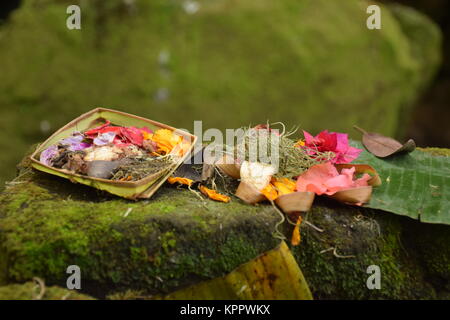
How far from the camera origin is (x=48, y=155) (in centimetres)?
176

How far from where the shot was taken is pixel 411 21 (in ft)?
16.8

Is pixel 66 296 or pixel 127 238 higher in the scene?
pixel 127 238

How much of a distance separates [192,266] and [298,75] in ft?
9.29

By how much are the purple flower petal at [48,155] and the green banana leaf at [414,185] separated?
4.01ft

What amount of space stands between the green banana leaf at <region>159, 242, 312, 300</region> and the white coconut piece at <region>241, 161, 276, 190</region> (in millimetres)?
242

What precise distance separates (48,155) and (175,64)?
222cm

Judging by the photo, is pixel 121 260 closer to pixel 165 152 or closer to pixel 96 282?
pixel 96 282

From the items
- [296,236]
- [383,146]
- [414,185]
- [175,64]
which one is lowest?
[296,236]

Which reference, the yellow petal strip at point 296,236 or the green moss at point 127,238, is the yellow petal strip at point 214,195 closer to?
the green moss at point 127,238

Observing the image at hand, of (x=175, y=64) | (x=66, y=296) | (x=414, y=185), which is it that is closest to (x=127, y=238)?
(x=66, y=296)

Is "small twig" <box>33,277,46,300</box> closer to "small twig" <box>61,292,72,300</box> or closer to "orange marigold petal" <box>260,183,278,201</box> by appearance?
"small twig" <box>61,292,72,300</box>

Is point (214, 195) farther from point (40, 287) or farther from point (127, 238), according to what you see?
point (40, 287)

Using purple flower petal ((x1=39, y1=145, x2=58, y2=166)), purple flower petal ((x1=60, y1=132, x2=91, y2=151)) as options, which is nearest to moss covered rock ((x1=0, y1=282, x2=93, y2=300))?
purple flower petal ((x1=39, y1=145, x2=58, y2=166))

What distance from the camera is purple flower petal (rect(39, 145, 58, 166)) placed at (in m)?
1.73
